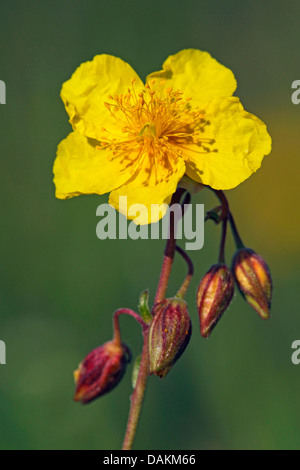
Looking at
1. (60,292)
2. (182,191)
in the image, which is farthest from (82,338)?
(182,191)

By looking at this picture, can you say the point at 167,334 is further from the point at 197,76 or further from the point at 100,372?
the point at 197,76

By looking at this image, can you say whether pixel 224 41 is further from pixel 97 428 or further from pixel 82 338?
pixel 97 428

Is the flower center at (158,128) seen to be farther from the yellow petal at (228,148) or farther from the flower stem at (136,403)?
the flower stem at (136,403)

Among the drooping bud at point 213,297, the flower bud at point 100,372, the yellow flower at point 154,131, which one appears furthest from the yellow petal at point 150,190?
the flower bud at point 100,372

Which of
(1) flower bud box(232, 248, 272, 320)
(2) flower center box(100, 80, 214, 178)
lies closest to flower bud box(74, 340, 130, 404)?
(1) flower bud box(232, 248, 272, 320)

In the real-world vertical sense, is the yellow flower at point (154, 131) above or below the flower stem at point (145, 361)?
above

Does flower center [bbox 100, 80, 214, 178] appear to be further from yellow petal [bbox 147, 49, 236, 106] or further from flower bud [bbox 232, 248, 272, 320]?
flower bud [bbox 232, 248, 272, 320]
